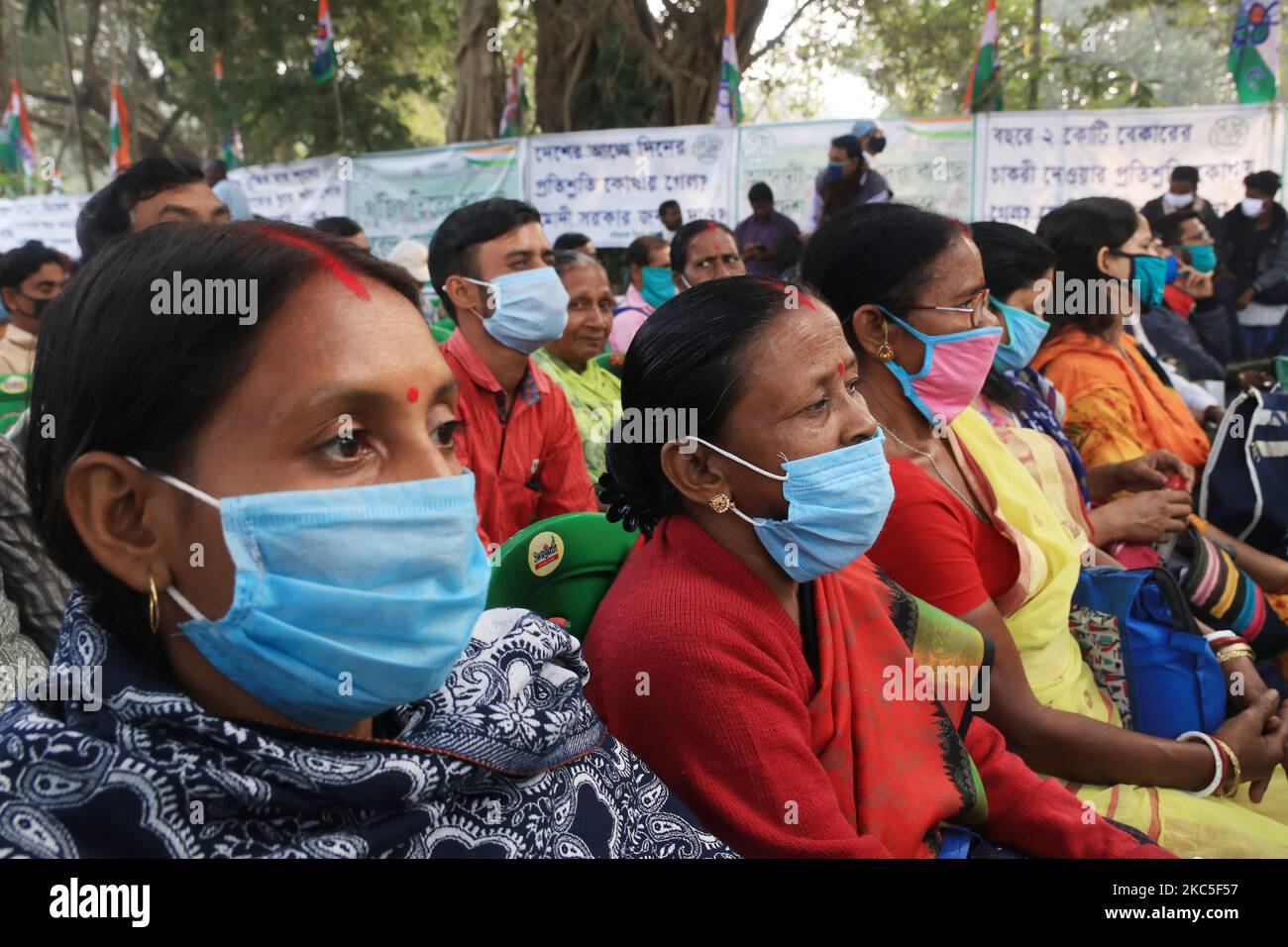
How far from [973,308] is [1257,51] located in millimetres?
7414

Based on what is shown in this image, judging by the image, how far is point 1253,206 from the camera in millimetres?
8000

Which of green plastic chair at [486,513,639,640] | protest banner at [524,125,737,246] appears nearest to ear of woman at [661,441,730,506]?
green plastic chair at [486,513,639,640]

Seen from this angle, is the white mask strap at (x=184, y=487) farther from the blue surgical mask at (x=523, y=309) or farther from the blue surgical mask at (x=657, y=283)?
the blue surgical mask at (x=657, y=283)

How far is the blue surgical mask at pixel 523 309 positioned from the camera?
3791mm

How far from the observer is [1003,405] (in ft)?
Answer: 10.7

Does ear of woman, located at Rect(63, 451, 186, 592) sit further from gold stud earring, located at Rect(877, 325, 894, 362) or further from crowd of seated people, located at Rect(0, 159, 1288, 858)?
gold stud earring, located at Rect(877, 325, 894, 362)

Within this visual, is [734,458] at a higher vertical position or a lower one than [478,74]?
lower

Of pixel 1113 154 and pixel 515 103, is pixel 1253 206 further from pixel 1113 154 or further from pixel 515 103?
pixel 515 103

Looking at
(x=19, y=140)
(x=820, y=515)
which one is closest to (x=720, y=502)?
(x=820, y=515)

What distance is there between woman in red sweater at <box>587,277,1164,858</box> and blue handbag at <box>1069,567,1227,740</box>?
53 cm

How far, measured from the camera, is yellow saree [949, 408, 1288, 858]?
2.10 metres

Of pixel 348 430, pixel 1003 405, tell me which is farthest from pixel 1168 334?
pixel 348 430

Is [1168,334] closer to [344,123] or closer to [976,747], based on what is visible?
[976,747]

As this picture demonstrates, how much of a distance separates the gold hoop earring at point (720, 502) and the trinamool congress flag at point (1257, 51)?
27.5 feet
